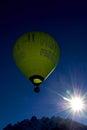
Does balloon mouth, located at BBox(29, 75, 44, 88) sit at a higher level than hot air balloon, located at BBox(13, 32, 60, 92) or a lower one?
lower

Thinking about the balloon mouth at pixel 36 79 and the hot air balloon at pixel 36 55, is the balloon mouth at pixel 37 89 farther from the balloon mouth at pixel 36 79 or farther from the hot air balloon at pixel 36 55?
the hot air balloon at pixel 36 55

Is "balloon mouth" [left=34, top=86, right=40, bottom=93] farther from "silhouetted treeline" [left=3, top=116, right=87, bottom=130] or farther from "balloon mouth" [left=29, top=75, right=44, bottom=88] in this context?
"silhouetted treeline" [left=3, top=116, right=87, bottom=130]

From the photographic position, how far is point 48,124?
156125 millimetres

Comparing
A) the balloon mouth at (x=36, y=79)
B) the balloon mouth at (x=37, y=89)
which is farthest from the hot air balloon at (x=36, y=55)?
the balloon mouth at (x=37, y=89)

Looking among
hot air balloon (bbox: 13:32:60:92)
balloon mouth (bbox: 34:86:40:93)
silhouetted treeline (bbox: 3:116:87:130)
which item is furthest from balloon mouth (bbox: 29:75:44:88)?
silhouetted treeline (bbox: 3:116:87:130)

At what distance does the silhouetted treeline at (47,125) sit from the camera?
15138 cm

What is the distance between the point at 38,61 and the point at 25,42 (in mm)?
1456

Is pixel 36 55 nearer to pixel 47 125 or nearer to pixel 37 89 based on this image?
pixel 37 89

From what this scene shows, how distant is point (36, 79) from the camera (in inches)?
750

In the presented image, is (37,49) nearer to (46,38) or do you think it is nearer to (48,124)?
(46,38)

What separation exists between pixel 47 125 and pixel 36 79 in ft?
458

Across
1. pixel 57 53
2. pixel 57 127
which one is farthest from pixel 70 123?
pixel 57 53

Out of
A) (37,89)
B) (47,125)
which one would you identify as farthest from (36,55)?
(47,125)

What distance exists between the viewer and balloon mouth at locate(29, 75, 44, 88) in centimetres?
1890
